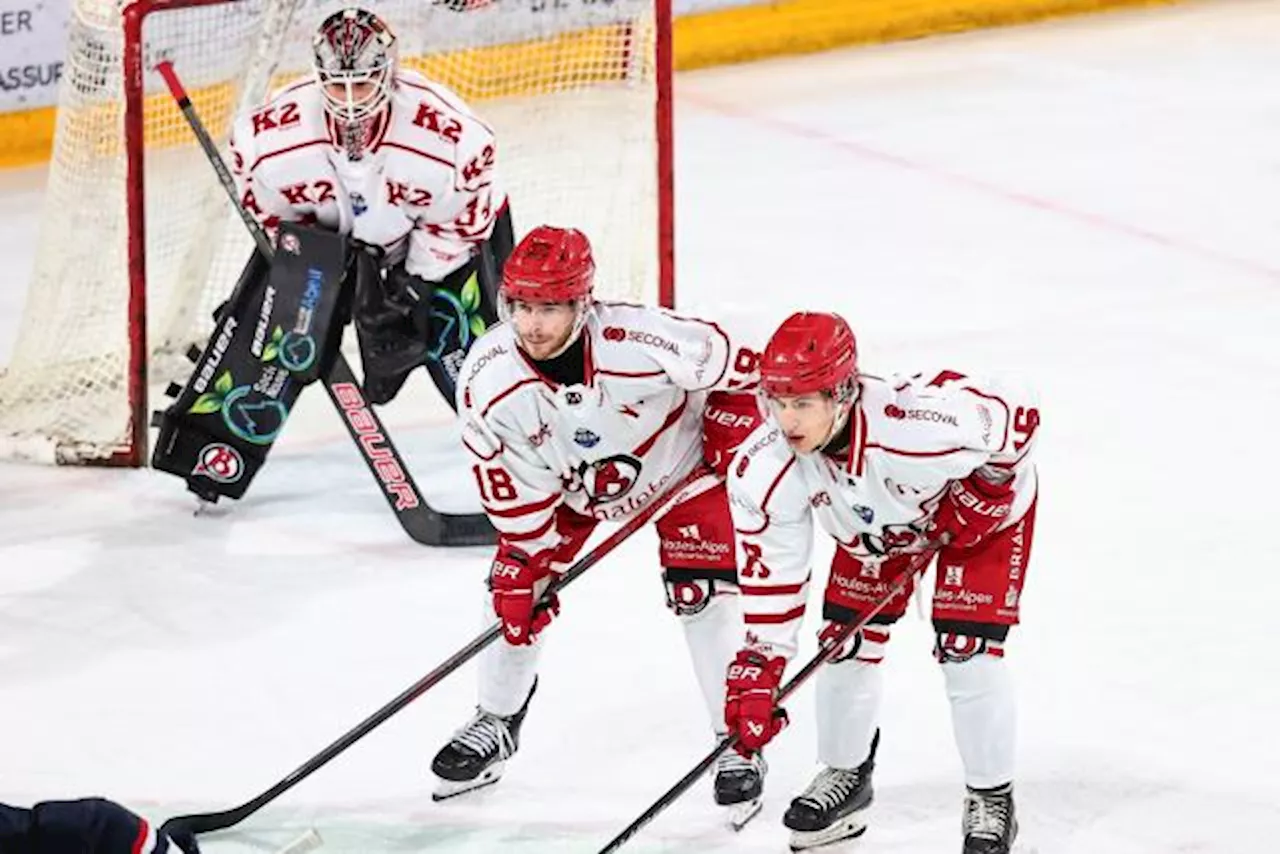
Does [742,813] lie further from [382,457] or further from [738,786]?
[382,457]

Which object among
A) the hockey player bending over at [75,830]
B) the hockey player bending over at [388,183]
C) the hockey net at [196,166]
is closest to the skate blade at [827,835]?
the hockey player bending over at [75,830]

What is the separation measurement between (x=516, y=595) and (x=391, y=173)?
1.34m

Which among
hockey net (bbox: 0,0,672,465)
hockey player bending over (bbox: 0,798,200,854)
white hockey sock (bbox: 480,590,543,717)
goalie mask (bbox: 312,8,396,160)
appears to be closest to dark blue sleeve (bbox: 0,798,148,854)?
hockey player bending over (bbox: 0,798,200,854)

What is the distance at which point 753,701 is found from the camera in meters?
4.17

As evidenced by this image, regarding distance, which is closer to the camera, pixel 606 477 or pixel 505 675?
pixel 606 477

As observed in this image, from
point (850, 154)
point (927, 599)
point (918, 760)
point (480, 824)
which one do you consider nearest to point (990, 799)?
point (918, 760)

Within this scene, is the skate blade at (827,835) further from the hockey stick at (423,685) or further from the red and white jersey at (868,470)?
the hockey stick at (423,685)

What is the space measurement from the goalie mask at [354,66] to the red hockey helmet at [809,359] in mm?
1548

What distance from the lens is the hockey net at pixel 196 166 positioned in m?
6.11

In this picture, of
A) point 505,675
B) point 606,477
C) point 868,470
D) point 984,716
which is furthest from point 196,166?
point 984,716

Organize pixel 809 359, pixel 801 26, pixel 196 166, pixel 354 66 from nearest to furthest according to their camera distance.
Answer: pixel 809 359, pixel 354 66, pixel 196 166, pixel 801 26

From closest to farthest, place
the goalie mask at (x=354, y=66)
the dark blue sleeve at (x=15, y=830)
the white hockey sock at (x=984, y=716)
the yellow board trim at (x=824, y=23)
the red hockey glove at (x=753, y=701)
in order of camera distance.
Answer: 1. the dark blue sleeve at (x=15, y=830)
2. the red hockey glove at (x=753, y=701)
3. the white hockey sock at (x=984, y=716)
4. the goalie mask at (x=354, y=66)
5. the yellow board trim at (x=824, y=23)

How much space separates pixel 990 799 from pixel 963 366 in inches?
92.2

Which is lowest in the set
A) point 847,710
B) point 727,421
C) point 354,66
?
point 847,710
